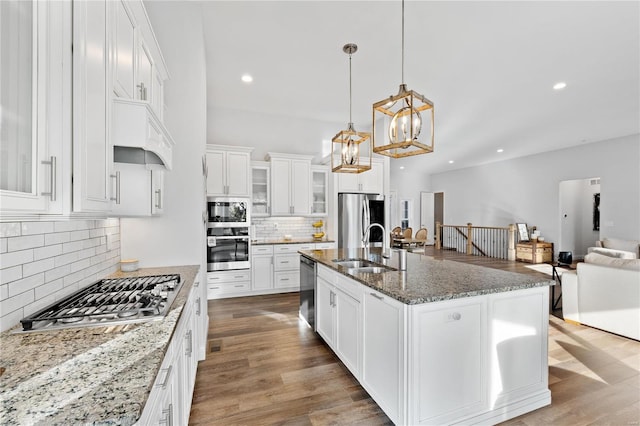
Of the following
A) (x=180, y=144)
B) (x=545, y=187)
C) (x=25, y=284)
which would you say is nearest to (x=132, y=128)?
(x=25, y=284)

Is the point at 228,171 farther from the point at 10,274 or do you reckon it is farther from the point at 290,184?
the point at 10,274

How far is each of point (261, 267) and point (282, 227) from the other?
0.94m

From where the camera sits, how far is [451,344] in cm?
170

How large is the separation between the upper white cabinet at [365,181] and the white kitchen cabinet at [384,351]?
327cm

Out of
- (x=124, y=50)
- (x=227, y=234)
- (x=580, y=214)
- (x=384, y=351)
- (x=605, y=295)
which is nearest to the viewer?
(x=124, y=50)

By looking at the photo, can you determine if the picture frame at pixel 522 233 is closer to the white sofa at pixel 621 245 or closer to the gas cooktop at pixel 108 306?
the white sofa at pixel 621 245

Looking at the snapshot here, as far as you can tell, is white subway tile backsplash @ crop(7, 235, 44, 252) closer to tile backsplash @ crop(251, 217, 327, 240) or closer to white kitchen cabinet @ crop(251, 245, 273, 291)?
white kitchen cabinet @ crop(251, 245, 273, 291)

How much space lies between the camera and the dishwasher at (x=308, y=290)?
3119 mm

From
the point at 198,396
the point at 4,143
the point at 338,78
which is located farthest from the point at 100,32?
the point at 338,78

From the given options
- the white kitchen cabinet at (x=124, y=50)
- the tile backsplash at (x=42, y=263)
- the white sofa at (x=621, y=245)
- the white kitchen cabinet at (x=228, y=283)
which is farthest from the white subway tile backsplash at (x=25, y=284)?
the white sofa at (x=621, y=245)

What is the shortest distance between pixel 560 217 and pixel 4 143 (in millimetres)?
9858

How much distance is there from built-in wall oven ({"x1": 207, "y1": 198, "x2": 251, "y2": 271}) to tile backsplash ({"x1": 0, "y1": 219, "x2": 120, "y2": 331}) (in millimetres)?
2316

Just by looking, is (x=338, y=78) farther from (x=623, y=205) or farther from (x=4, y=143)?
(x=623, y=205)

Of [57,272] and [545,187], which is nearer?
[57,272]
